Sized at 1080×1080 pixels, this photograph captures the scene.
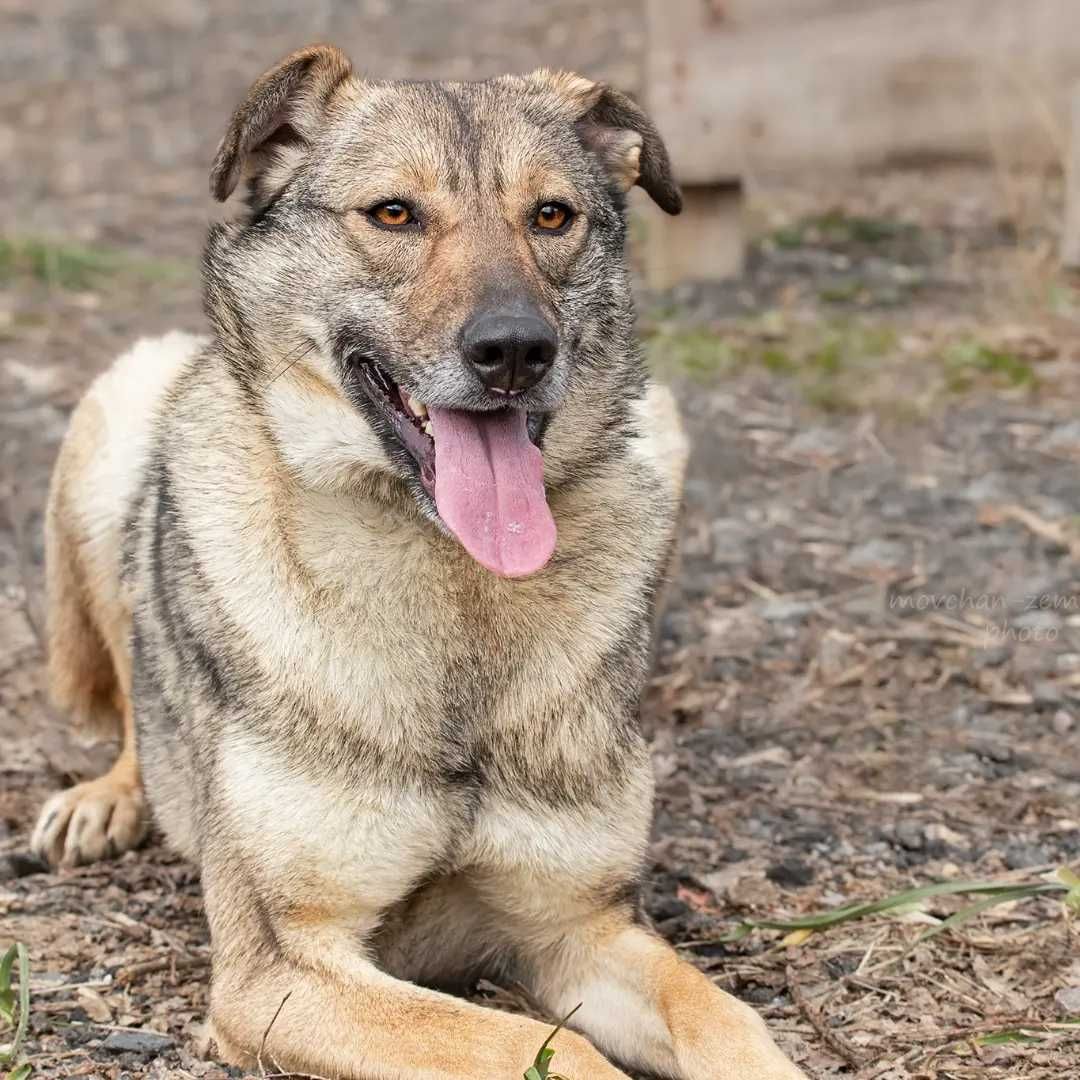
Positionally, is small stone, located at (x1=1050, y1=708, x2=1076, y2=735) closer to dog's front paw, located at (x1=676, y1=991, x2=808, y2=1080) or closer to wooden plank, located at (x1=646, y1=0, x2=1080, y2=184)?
dog's front paw, located at (x1=676, y1=991, x2=808, y2=1080)

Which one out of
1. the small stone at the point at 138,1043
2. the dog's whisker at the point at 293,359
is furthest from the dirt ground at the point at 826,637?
the dog's whisker at the point at 293,359

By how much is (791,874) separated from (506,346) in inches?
64.1

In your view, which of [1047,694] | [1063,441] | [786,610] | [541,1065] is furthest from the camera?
[1063,441]

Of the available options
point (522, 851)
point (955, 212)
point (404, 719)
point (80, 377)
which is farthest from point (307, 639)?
point (955, 212)

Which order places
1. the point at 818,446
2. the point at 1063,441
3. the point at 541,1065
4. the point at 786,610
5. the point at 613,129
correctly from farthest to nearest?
1. the point at 818,446
2. the point at 1063,441
3. the point at 786,610
4. the point at 613,129
5. the point at 541,1065

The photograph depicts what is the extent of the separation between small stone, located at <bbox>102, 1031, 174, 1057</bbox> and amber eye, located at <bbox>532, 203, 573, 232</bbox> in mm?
1828

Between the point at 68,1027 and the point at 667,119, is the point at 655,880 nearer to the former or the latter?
the point at 68,1027

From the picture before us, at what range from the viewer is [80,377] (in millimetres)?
7582

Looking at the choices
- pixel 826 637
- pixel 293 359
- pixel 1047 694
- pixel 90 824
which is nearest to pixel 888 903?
pixel 1047 694

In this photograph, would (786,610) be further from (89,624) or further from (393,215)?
(393,215)

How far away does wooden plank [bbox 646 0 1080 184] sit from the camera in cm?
778

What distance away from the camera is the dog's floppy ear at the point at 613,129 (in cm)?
390

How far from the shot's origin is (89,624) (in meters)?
4.89

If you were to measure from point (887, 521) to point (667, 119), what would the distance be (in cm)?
324
